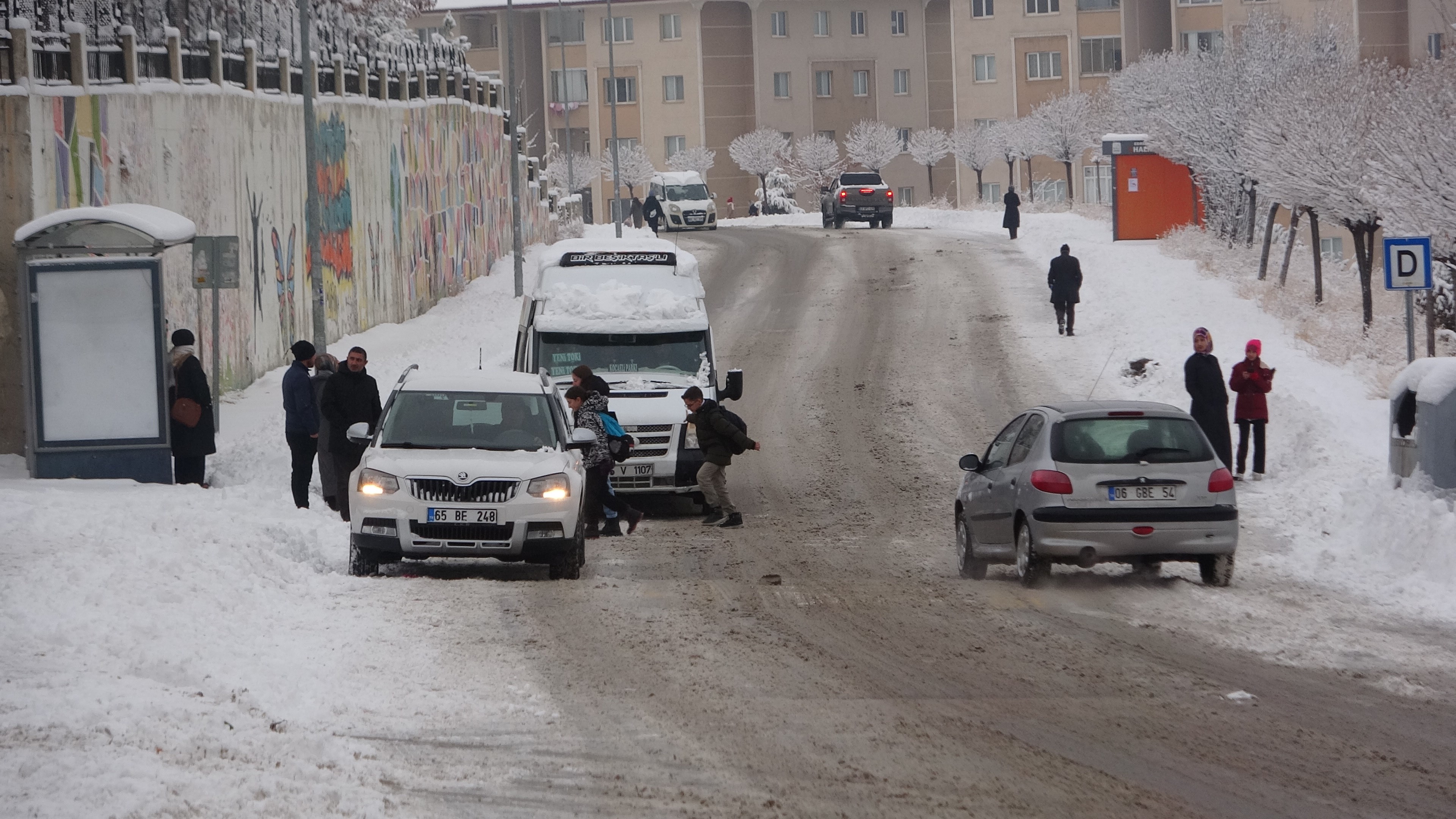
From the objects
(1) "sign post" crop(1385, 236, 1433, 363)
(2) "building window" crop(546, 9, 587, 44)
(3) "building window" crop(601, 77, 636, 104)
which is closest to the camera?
(1) "sign post" crop(1385, 236, 1433, 363)

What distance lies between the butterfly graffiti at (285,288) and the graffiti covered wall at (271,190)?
4 centimetres

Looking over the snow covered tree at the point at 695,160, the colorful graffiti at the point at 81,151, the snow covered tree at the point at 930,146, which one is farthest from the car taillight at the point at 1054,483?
the snow covered tree at the point at 695,160

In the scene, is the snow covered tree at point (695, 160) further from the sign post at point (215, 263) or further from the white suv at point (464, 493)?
the white suv at point (464, 493)

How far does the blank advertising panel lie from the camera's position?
58.2 feet

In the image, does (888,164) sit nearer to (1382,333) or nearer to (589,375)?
(1382,333)

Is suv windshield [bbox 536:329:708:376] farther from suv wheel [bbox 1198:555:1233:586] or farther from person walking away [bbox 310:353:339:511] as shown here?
suv wheel [bbox 1198:555:1233:586]

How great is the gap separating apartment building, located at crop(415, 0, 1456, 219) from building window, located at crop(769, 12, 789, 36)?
73 millimetres

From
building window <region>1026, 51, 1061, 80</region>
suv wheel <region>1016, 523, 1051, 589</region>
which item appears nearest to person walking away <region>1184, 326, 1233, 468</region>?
suv wheel <region>1016, 523, 1051, 589</region>

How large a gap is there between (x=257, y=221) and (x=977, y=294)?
16.5 metres

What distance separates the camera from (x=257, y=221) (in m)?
26.8

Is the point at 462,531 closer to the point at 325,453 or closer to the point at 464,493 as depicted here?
the point at 464,493

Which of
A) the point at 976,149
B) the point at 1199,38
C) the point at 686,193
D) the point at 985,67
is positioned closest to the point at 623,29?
the point at 985,67

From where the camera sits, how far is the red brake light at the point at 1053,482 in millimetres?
12844

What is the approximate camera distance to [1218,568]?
43.2 feet
